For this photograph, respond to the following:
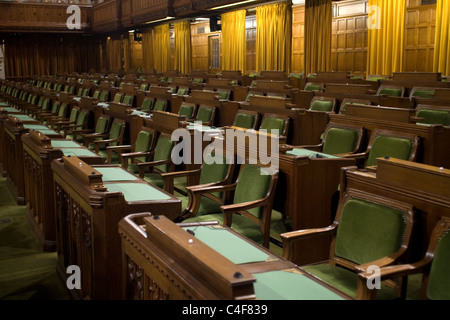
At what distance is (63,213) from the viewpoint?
2.17 metres

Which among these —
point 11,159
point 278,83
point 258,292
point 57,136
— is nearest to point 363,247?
point 258,292

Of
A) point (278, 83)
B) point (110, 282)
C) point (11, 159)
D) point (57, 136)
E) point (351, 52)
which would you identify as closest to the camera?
point (110, 282)

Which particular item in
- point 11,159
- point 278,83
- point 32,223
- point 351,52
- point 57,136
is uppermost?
point 351,52

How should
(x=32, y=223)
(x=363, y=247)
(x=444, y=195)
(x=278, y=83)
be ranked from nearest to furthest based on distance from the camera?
(x=444, y=195)
(x=363, y=247)
(x=32, y=223)
(x=278, y=83)

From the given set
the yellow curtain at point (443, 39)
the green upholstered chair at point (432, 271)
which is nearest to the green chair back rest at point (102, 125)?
the green upholstered chair at point (432, 271)

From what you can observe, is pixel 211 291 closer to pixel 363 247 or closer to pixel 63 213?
pixel 363 247

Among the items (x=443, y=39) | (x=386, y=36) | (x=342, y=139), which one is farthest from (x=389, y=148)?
(x=386, y=36)

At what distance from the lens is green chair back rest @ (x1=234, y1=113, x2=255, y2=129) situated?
3826 mm

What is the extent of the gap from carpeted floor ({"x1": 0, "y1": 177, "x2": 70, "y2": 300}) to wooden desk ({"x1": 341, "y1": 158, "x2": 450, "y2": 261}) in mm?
1421

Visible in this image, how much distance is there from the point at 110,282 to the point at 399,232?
103 cm

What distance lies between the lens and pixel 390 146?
271 centimetres

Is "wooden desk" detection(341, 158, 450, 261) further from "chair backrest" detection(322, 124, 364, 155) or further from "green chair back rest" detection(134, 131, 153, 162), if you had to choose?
"green chair back rest" detection(134, 131, 153, 162)

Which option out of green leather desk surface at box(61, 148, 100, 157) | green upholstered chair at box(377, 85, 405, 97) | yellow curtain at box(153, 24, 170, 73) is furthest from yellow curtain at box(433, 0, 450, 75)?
yellow curtain at box(153, 24, 170, 73)

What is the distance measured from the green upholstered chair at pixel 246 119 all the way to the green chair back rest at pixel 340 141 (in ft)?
2.52
